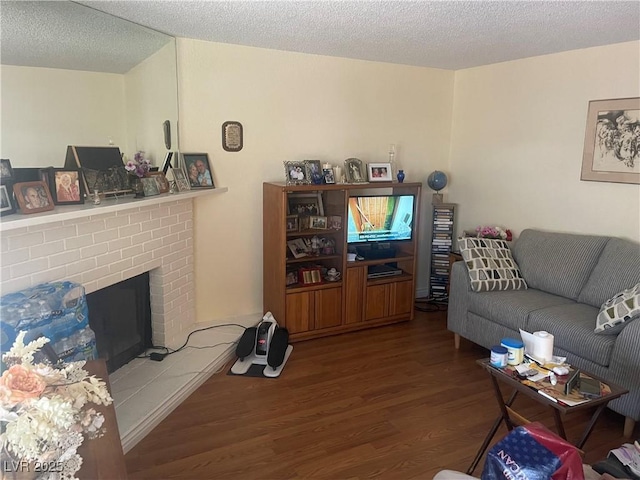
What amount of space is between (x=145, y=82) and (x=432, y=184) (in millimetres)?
2747

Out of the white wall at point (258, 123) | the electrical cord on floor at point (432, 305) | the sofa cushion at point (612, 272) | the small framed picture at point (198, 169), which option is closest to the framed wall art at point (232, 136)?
the white wall at point (258, 123)

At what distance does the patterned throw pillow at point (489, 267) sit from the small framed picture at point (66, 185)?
2.68 m

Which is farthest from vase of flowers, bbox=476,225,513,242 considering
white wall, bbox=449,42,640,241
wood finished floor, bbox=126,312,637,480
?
wood finished floor, bbox=126,312,637,480

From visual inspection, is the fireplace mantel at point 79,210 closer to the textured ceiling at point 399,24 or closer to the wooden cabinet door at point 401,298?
the textured ceiling at point 399,24

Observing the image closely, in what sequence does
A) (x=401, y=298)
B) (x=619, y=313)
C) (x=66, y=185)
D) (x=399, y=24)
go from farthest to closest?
(x=401, y=298)
(x=399, y=24)
(x=619, y=313)
(x=66, y=185)

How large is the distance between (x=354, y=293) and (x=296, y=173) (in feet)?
3.69

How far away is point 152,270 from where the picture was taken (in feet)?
10.9

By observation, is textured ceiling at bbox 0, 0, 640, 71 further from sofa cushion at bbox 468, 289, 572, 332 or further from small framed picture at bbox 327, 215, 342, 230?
sofa cushion at bbox 468, 289, 572, 332

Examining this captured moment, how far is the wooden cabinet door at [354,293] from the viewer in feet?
12.9

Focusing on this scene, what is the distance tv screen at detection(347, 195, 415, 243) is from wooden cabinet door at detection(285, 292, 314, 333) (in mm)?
617

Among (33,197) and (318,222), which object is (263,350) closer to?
(318,222)

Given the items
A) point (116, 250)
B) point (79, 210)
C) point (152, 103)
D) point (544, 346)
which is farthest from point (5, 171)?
point (544, 346)

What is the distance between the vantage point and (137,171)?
9.61ft

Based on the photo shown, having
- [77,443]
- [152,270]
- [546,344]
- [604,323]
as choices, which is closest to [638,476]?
[546,344]
